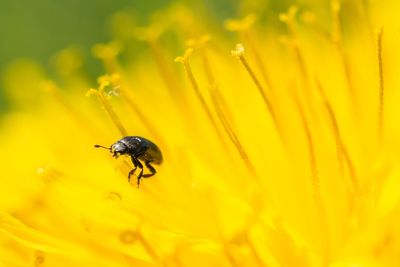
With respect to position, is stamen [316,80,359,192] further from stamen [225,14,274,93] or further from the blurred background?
the blurred background

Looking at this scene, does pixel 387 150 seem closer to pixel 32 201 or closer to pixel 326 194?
pixel 326 194

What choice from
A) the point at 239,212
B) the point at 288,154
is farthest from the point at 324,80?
the point at 239,212

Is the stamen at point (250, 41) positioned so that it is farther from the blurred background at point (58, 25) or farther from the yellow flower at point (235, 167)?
the blurred background at point (58, 25)

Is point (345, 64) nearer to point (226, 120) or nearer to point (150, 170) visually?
point (226, 120)

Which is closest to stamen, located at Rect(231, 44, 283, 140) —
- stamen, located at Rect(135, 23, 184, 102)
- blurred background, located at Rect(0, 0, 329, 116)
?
stamen, located at Rect(135, 23, 184, 102)

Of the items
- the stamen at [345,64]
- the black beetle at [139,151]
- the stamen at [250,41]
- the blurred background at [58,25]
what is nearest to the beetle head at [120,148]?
the black beetle at [139,151]

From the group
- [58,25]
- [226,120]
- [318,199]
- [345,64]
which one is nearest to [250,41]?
[345,64]
